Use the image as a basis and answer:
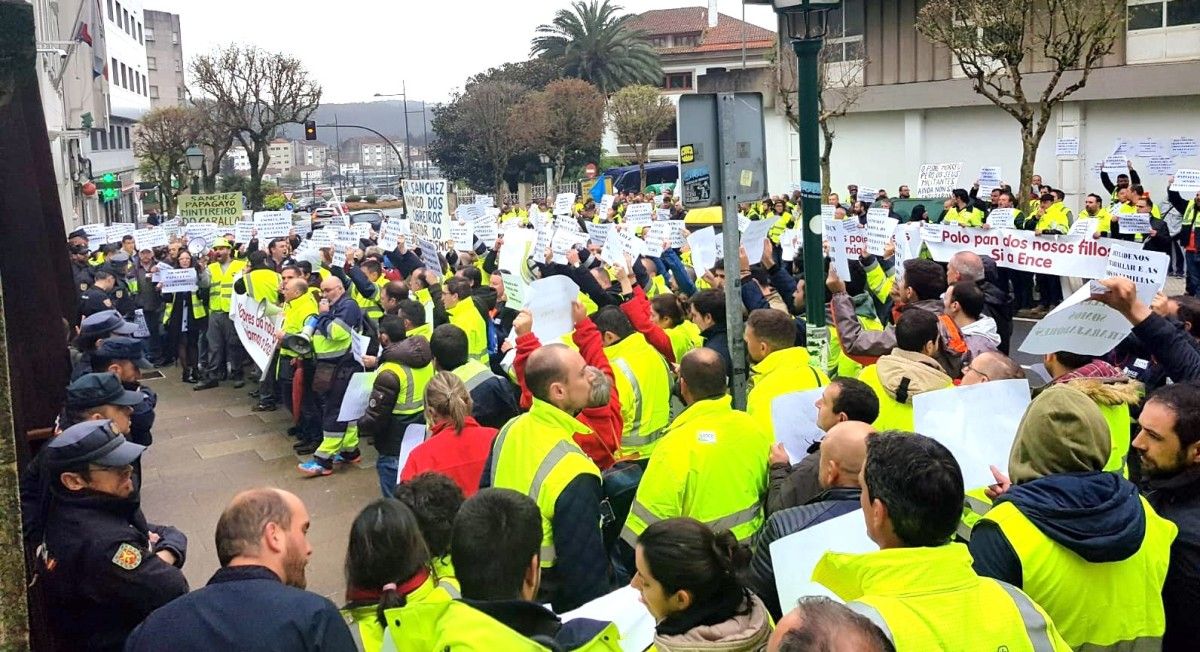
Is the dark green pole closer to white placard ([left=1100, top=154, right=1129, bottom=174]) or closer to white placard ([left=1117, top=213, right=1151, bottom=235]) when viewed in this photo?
white placard ([left=1117, top=213, right=1151, bottom=235])

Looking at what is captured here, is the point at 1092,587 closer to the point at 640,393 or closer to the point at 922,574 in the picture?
the point at 922,574

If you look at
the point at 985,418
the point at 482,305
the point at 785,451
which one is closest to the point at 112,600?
the point at 785,451

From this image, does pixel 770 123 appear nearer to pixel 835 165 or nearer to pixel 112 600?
pixel 835 165

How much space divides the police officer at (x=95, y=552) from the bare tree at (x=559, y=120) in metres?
46.1

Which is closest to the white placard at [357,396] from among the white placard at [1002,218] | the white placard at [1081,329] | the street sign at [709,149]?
the street sign at [709,149]

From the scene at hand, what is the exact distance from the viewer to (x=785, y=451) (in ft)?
14.7

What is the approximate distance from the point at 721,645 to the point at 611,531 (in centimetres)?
222

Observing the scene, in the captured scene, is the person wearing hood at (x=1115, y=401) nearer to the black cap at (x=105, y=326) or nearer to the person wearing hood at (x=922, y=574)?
the person wearing hood at (x=922, y=574)

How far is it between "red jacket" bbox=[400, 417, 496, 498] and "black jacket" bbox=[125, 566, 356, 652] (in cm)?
225

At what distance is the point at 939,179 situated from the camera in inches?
834

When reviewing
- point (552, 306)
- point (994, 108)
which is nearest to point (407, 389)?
point (552, 306)

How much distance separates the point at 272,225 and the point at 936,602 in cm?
1477

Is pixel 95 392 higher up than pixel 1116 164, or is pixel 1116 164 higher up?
pixel 1116 164

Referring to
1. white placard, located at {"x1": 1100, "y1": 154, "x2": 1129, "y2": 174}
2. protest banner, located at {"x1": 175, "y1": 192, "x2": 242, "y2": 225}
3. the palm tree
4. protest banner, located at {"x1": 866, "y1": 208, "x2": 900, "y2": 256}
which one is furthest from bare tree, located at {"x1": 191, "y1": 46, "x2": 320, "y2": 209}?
protest banner, located at {"x1": 866, "y1": 208, "x2": 900, "y2": 256}
